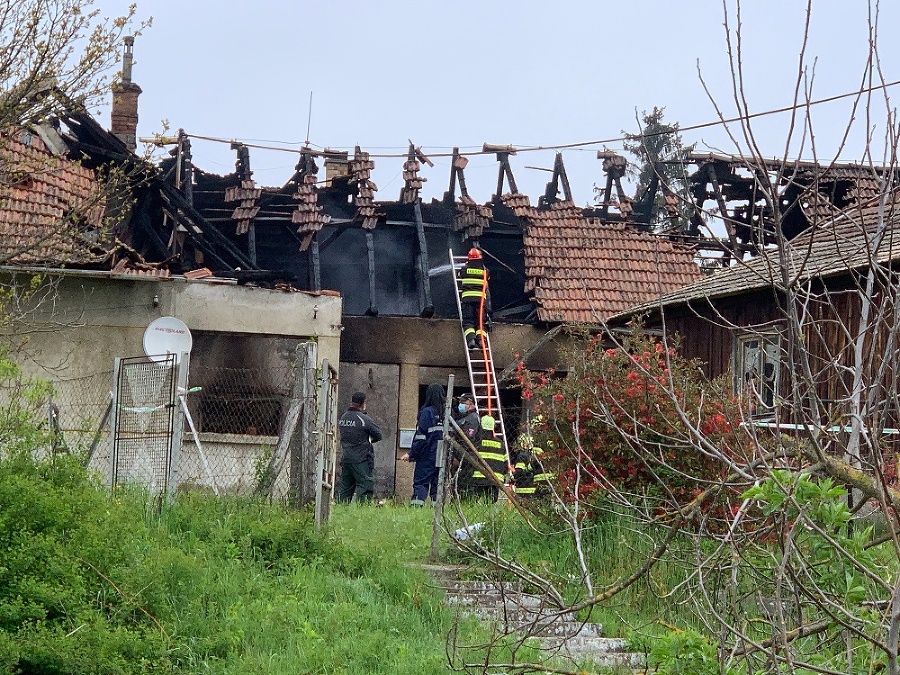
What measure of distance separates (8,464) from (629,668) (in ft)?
15.0

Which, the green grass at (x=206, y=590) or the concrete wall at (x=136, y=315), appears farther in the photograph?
the concrete wall at (x=136, y=315)

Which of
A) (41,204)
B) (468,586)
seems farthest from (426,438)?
(468,586)

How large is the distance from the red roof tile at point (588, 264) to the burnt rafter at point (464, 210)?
0.90 m

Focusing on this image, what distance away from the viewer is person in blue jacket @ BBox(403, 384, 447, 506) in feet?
52.7

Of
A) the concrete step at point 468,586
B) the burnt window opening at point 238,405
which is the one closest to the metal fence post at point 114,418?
the concrete step at point 468,586

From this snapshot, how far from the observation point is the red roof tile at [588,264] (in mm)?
20969

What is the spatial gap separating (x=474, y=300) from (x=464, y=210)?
2.41 m

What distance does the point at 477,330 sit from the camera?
65.8 ft

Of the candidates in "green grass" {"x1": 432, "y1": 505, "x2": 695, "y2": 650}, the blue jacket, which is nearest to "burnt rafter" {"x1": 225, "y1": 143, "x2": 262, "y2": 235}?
the blue jacket

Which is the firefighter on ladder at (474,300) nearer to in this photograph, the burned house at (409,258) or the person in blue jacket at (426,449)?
the burned house at (409,258)

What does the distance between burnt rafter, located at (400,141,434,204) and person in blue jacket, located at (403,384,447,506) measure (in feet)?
20.1

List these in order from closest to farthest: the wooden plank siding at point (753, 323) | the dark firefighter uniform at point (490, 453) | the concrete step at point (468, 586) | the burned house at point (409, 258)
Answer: the concrete step at point (468, 586) → the wooden plank siding at point (753, 323) → the dark firefighter uniform at point (490, 453) → the burned house at point (409, 258)

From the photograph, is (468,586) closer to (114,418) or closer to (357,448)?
(114,418)

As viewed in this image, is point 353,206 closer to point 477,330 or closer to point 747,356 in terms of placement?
point 477,330
